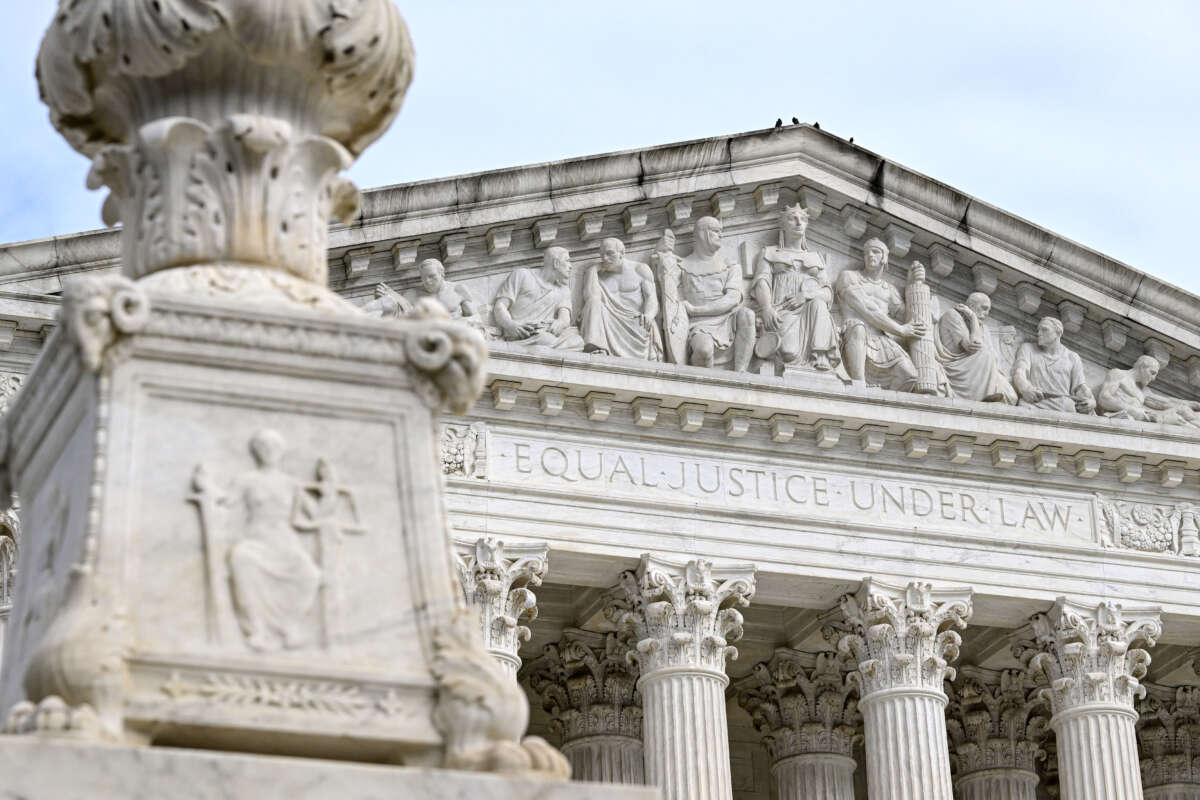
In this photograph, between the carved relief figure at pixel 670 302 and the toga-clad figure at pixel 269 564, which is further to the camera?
the carved relief figure at pixel 670 302

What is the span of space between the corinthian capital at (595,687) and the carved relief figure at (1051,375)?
6368mm

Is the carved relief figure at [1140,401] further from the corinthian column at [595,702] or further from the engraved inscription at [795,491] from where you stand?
the corinthian column at [595,702]

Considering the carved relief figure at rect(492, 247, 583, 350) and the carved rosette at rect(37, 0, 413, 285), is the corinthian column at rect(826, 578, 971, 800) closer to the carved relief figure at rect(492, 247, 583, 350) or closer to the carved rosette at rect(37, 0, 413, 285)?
the carved relief figure at rect(492, 247, 583, 350)

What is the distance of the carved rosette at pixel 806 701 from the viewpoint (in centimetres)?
3225

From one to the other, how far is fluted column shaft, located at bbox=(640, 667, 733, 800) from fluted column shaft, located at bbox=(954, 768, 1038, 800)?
731 cm

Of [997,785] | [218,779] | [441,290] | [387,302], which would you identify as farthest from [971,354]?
[218,779]

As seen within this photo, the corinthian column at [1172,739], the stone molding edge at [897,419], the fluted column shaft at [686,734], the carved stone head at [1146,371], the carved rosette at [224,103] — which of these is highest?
the carved stone head at [1146,371]

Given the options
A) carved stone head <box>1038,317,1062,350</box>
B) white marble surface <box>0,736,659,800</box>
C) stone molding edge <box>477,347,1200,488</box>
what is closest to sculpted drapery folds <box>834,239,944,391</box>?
stone molding edge <box>477,347,1200,488</box>

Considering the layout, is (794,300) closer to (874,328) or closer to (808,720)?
(874,328)

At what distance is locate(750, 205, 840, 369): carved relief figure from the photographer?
99.2 ft

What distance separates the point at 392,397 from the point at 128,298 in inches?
30.4

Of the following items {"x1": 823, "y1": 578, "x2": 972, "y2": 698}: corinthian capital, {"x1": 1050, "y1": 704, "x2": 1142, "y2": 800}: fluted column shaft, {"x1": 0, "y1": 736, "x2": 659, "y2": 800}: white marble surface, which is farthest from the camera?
{"x1": 1050, "y1": 704, "x2": 1142, "y2": 800}: fluted column shaft

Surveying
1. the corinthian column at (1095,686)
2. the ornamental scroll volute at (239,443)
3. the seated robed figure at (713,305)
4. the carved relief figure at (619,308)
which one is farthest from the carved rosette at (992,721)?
the ornamental scroll volute at (239,443)

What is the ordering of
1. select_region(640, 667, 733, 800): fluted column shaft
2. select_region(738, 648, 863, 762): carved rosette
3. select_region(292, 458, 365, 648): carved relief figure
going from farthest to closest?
select_region(738, 648, 863, 762): carved rosette, select_region(640, 667, 733, 800): fluted column shaft, select_region(292, 458, 365, 648): carved relief figure
